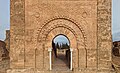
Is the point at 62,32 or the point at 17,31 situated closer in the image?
the point at 17,31

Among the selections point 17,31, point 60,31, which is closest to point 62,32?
point 60,31

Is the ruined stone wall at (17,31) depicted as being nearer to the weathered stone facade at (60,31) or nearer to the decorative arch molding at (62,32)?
the weathered stone facade at (60,31)

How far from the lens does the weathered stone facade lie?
12.0 meters

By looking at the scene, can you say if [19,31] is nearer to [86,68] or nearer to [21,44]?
[21,44]

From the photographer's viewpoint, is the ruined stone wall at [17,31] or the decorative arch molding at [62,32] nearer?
the ruined stone wall at [17,31]

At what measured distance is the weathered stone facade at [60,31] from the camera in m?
12.0

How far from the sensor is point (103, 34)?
12.0 m

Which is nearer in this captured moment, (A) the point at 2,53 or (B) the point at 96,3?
(B) the point at 96,3

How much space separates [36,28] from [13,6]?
166 cm

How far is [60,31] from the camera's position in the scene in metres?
12.2

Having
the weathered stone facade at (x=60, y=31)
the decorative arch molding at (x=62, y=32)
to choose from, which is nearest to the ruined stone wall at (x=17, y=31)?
the weathered stone facade at (x=60, y=31)

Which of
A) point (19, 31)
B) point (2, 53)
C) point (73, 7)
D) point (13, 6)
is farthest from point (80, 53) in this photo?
point (2, 53)

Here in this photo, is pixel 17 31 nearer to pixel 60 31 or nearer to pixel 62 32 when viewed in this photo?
pixel 60 31

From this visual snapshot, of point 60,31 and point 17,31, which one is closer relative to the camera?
point 17,31
